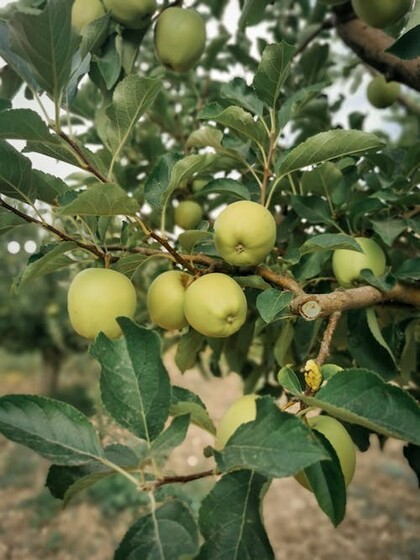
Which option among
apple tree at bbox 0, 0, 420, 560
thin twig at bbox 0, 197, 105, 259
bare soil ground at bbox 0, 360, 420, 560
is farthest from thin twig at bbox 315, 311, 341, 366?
bare soil ground at bbox 0, 360, 420, 560

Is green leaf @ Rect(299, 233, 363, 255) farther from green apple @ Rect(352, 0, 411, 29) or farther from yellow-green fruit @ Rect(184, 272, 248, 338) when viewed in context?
green apple @ Rect(352, 0, 411, 29)

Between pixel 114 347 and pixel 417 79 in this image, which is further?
pixel 417 79

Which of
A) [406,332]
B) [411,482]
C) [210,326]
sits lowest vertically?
[411,482]

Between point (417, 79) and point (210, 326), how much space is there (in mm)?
771

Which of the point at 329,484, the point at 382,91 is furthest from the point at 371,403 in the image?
the point at 382,91

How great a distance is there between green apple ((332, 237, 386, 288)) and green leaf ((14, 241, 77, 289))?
0.46 meters

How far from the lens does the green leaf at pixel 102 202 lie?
0.69 metres

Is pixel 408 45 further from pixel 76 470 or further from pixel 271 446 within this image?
pixel 76 470

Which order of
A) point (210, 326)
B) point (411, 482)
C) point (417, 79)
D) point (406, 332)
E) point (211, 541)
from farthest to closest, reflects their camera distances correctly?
point (411, 482) → point (417, 79) → point (406, 332) → point (210, 326) → point (211, 541)

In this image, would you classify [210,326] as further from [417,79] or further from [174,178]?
[417,79]

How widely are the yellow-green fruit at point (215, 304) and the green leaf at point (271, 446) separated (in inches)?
7.4

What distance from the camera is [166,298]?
0.82 m

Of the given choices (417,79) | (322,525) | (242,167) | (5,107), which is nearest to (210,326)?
(5,107)

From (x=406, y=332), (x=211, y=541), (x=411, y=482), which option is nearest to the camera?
(x=211, y=541)
